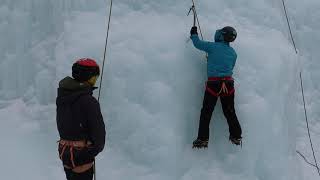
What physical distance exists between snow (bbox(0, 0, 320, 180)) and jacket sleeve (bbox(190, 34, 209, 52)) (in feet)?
1.07

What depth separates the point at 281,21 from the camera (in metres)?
7.81

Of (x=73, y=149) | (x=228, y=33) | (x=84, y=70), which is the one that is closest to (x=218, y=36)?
(x=228, y=33)

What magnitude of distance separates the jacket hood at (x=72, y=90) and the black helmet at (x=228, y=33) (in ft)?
7.49

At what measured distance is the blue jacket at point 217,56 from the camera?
6.25m

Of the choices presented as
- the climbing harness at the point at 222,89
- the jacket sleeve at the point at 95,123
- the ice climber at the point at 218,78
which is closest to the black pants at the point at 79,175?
the jacket sleeve at the point at 95,123

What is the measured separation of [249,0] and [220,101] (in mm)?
1836

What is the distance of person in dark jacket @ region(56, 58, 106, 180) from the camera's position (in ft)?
15.1

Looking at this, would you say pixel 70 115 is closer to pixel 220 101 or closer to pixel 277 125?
pixel 220 101

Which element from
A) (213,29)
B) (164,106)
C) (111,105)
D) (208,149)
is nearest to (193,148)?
(208,149)

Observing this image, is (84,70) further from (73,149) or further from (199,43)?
(199,43)

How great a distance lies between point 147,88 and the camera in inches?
257

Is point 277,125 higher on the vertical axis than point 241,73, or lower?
lower

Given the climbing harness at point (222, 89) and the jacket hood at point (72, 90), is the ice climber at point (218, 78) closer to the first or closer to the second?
the climbing harness at point (222, 89)

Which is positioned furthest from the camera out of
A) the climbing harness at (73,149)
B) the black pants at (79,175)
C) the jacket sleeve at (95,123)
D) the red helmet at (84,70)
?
the black pants at (79,175)
